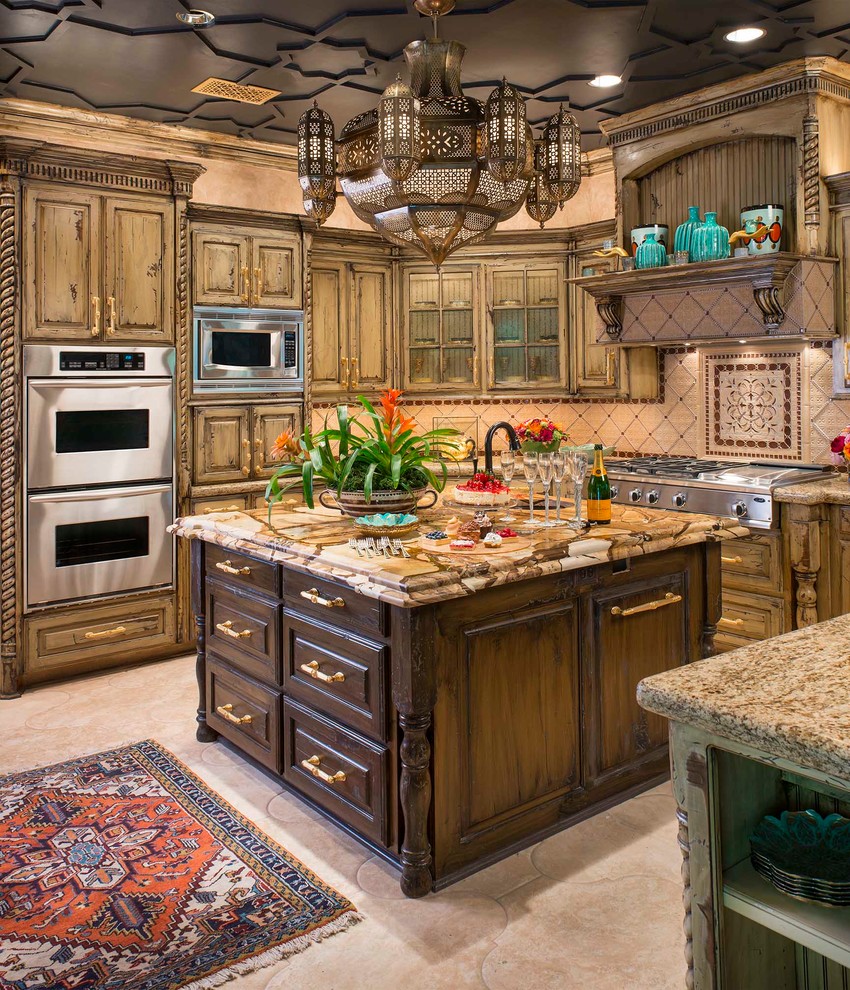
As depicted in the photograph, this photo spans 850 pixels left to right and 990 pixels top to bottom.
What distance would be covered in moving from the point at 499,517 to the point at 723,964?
2.13 metres

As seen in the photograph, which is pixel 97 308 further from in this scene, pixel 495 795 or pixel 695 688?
pixel 695 688

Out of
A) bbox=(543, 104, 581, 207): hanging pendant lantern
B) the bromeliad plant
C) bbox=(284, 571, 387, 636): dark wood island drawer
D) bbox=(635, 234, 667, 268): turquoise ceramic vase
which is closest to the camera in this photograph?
bbox=(284, 571, 387, 636): dark wood island drawer

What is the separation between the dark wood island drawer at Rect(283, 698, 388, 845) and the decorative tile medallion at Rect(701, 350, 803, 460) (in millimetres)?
3340

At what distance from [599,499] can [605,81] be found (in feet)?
8.51

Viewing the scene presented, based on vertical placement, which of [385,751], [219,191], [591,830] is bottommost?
[591,830]

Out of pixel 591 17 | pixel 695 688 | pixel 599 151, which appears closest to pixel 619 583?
pixel 695 688

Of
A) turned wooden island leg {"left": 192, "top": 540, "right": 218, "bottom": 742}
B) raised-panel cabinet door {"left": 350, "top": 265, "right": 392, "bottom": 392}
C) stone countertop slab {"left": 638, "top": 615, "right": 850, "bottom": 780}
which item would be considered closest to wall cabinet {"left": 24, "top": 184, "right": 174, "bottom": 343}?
raised-panel cabinet door {"left": 350, "top": 265, "right": 392, "bottom": 392}

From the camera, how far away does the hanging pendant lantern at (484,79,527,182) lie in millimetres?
2496

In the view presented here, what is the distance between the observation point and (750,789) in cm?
138

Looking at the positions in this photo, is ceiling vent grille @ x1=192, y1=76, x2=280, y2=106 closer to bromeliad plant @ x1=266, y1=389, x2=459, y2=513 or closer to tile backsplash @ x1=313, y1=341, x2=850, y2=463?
tile backsplash @ x1=313, y1=341, x2=850, y2=463

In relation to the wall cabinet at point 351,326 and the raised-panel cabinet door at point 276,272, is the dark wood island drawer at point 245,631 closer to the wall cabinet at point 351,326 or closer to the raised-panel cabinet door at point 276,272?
the raised-panel cabinet door at point 276,272

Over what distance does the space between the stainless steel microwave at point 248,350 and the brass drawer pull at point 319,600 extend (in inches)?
97.0

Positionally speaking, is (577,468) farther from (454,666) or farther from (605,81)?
(605,81)

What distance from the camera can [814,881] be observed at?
125 centimetres
